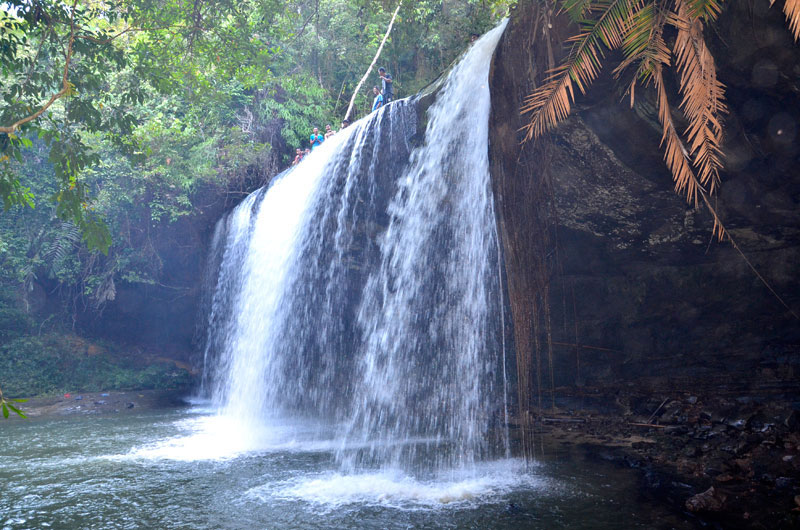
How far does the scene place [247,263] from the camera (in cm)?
1392

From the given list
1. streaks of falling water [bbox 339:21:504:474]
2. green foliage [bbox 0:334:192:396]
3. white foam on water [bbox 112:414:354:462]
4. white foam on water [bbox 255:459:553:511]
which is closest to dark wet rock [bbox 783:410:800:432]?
white foam on water [bbox 255:459:553:511]

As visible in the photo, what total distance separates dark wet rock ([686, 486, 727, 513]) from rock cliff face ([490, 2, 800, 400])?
1.89m

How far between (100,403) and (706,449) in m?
13.7

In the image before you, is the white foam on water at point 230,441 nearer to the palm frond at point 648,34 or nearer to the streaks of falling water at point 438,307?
the streaks of falling water at point 438,307

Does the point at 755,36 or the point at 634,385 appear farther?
the point at 634,385

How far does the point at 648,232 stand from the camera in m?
7.91

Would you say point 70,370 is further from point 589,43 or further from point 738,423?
point 589,43

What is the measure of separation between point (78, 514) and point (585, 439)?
6040mm


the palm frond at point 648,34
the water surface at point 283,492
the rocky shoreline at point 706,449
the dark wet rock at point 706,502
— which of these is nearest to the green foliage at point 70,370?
the water surface at point 283,492

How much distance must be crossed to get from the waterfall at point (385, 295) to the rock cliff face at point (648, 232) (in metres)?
0.83

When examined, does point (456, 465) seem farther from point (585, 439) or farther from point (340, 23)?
point (340, 23)

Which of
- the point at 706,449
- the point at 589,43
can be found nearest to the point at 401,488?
the point at 706,449

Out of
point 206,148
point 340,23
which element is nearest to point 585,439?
point 206,148

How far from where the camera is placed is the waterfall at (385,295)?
771cm
